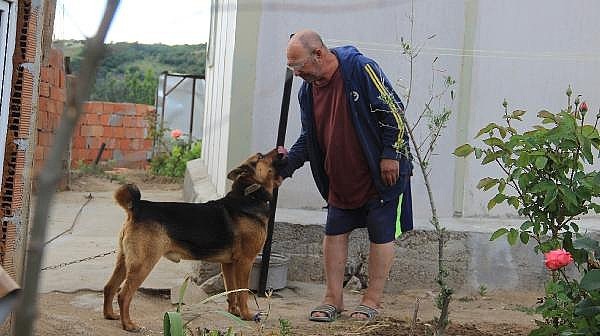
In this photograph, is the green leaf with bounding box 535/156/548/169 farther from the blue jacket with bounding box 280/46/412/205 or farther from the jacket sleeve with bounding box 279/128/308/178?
the jacket sleeve with bounding box 279/128/308/178

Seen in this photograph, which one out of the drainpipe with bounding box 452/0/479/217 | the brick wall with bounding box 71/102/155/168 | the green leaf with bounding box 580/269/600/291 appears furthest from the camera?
the brick wall with bounding box 71/102/155/168

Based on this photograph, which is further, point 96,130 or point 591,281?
point 96,130

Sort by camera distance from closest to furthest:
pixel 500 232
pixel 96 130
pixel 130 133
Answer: pixel 500 232
pixel 96 130
pixel 130 133

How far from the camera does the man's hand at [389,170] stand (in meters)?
4.62

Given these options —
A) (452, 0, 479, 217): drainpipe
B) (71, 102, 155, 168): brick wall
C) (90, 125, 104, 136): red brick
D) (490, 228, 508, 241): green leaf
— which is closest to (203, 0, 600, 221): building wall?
(452, 0, 479, 217): drainpipe

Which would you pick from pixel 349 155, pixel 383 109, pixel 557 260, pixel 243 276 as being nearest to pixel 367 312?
pixel 243 276

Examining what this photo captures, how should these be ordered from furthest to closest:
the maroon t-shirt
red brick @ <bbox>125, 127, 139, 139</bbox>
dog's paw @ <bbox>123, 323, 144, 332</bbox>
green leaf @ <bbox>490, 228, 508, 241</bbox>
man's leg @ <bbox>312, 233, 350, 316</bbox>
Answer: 1. red brick @ <bbox>125, 127, 139, 139</bbox>
2. man's leg @ <bbox>312, 233, 350, 316</bbox>
3. the maroon t-shirt
4. dog's paw @ <bbox>123, 323, 144, 332</bbox>
5. green leaf @ <bbox>490, 228, 508, 241</bbox>

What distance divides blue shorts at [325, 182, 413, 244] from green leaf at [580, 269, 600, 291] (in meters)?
1.88

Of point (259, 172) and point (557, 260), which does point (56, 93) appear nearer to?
point (259, 172)

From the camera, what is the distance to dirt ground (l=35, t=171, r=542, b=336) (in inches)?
171

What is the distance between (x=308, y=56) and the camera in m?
4.54

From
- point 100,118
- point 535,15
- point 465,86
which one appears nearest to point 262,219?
point 465,86

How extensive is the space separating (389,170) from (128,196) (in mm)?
1346

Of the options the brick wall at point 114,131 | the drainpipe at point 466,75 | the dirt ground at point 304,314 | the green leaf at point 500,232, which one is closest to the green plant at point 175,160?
the brick wall at point 114,131
